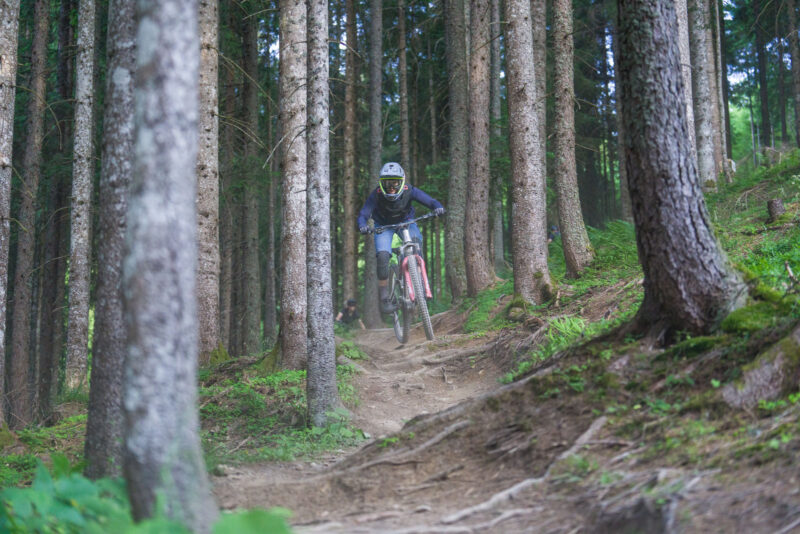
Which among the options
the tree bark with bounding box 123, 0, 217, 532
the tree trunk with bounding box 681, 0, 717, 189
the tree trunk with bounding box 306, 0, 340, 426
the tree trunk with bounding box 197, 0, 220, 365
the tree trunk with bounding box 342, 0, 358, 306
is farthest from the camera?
the tree trunk with bounding box 342, 0, 358, 306

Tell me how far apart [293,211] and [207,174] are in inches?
62.1

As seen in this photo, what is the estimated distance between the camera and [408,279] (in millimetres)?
10461

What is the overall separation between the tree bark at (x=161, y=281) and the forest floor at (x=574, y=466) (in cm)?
107

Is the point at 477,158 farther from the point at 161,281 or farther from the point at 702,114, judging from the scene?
the point at 161,281

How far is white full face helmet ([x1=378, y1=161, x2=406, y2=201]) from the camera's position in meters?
10.4

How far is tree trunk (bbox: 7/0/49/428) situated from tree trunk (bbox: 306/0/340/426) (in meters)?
9.34

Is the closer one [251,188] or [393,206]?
[393,206]

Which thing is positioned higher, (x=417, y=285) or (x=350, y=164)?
(x=350, y=164)

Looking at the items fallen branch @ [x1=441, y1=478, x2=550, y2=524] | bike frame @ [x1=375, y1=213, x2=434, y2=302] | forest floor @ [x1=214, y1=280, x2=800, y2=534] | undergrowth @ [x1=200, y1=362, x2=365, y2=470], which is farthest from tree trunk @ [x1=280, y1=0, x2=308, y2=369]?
fallen branch @ [x1=441, y1=478, x2=550, y2=524]

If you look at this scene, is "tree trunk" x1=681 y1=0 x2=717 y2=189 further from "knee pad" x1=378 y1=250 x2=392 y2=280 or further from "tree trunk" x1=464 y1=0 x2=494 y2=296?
"knee pad" x1=378 y1=250 x2=392 y2=280

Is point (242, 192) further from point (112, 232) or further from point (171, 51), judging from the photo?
point (171, 51)

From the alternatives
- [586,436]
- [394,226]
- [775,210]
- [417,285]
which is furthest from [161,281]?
[775,210]

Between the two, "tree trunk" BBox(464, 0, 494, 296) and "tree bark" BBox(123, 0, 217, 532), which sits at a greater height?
"tree trunk" BBox(464, 0, 494, 296)

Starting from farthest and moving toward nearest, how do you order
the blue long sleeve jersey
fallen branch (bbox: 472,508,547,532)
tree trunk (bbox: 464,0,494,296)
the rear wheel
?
tree trunk (bbox: 464,0,494,296)
the rear wheel
the blue long sleeve jersey
fallen branch (bbox: 472,508,547,532)
